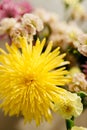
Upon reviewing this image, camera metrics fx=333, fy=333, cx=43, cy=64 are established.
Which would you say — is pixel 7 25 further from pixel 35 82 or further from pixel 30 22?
pixel 35 82

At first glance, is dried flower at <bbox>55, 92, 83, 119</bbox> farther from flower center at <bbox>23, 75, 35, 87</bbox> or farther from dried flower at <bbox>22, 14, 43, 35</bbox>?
dried flower at <bbox>22, 14, 43, 35</bbox>

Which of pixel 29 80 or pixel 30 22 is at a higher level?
pixel 30 22

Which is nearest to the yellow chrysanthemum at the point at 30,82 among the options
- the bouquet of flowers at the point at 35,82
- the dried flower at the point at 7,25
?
the bouquet of flowers at the point at 35,82

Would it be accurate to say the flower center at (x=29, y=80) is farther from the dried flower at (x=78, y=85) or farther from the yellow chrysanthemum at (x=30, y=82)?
the dried flower at (x=78, y=85)

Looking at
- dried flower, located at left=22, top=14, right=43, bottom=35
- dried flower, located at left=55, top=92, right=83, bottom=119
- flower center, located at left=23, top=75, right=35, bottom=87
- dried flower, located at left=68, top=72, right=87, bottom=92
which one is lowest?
dried flower, located at left=55, top=92, right=83, bottom=119

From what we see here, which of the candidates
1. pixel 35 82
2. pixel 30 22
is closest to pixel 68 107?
pixel 35 82

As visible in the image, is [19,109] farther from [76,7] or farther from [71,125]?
[76,7]

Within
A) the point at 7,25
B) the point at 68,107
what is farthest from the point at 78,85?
the point at 7,25

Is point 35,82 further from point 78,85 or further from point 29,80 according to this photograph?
point 78,85

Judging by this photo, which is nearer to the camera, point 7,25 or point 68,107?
point 68,107

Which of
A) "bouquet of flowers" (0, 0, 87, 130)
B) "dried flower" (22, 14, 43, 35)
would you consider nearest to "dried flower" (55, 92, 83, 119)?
"bouquet of flowers" (0, 0, 87, 130)
